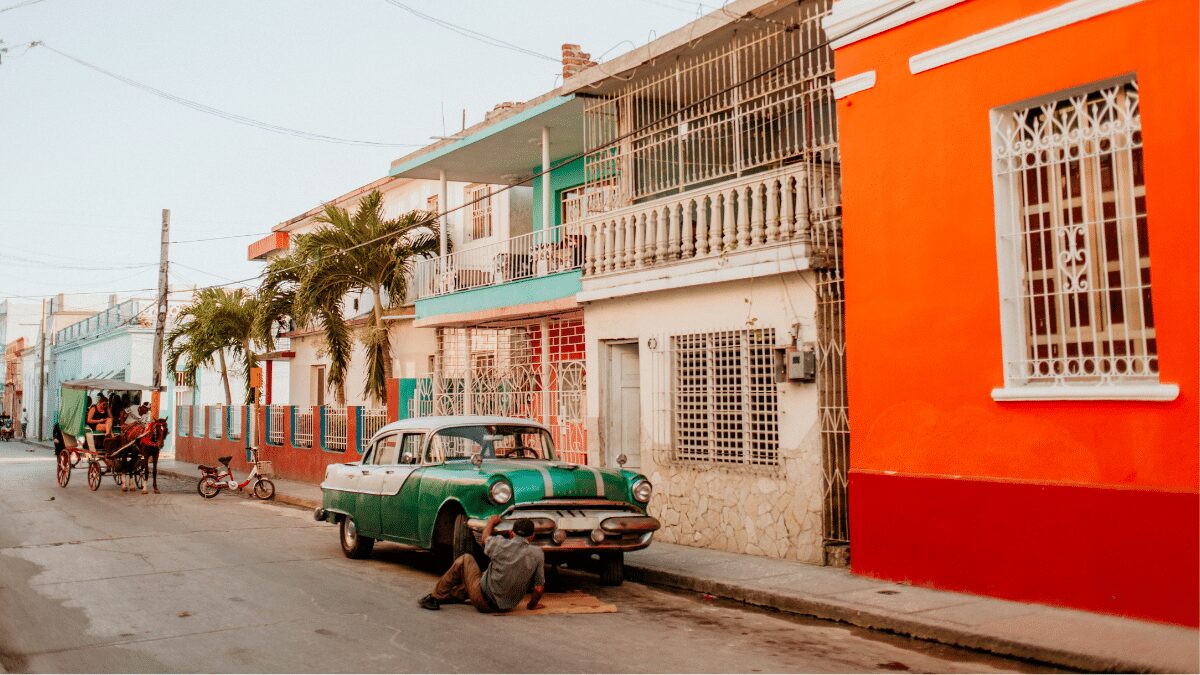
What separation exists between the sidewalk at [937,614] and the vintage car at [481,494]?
2.94ft

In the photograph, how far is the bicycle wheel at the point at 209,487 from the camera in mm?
20016

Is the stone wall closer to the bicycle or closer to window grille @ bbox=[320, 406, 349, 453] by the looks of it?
the bicycle

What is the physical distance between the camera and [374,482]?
1099 centimetres

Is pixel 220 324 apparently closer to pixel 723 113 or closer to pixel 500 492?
pixel 723 113

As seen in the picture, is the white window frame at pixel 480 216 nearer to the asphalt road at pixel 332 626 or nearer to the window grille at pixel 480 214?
the window grille at pixel 480 214

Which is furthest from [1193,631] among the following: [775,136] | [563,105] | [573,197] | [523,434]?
[573,197]

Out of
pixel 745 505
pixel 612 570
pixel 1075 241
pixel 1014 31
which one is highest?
pixel 1014 31

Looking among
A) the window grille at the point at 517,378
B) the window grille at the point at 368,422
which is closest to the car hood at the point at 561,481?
the window grille at the point at 517,378

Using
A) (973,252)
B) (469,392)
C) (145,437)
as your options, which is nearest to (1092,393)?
(973,252)

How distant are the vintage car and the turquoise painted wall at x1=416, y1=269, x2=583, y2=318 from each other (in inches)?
172

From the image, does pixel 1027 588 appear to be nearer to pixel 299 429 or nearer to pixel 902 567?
pixel 902 567

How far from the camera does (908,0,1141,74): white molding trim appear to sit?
7746 millimetres

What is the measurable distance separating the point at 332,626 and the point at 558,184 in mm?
12547

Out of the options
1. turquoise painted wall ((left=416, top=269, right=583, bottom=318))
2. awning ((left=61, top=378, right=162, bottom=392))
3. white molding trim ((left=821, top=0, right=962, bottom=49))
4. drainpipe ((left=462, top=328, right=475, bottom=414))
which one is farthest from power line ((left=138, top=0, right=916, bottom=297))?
awning ((left=61, top=378, right=162, bottom=392))
